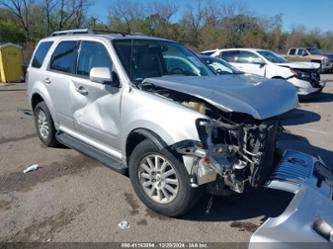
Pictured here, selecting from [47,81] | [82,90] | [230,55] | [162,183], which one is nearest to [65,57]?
[47,81]

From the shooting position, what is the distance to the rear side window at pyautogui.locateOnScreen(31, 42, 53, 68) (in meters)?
5.29

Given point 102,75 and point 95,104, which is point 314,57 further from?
point 102,75

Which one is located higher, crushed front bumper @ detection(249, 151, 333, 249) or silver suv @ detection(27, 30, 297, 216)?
silver suv @ detection(27, 30, 297, 216)

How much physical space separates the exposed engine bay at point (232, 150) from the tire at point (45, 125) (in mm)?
3010

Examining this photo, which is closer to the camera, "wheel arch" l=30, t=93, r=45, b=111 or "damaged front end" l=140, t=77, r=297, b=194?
"damaged front end" l=140, t=77, r=297, b=194

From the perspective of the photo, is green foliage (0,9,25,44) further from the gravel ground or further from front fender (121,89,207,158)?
front fender (121,89,207,158)

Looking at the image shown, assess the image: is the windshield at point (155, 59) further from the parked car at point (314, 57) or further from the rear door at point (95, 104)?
the parked car at point (314, 57)

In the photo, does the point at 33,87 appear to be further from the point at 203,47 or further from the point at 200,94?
the point at 203,47

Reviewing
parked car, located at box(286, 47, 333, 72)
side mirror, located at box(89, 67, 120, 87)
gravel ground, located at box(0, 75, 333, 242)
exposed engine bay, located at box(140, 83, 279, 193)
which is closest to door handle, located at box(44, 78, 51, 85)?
gravel ground, located at box(0, 75, 333, 242)

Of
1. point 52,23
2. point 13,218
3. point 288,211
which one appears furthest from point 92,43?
point 52,23

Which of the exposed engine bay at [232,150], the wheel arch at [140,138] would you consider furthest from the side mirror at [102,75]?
the exposed engine bay at [232,150]

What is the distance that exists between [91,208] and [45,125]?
7.79 ft

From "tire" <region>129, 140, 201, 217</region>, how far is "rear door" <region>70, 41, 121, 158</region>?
0.44 metres

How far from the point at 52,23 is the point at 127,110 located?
150ft
